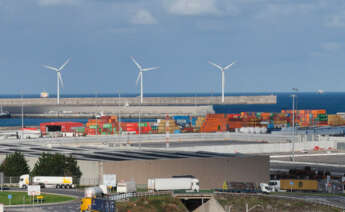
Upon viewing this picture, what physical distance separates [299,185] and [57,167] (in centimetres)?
2713

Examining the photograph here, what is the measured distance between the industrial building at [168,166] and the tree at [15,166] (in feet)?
8.50

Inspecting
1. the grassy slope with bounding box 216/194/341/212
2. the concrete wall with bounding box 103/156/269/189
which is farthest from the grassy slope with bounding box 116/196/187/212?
the concrete wall with bounding box 103/156/269/189

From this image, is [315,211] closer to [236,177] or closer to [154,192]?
[154,192]

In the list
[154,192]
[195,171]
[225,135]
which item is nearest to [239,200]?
[154,192]

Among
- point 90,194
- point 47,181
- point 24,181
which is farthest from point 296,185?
point 24,181

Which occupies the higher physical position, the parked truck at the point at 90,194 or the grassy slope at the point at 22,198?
the parked truck at the point at 90,194

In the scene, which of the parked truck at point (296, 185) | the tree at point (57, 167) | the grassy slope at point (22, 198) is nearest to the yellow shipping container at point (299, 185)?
the parked truck at point (296, 185)

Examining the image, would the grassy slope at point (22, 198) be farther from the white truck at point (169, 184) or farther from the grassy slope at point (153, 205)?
the white truck at point (169, 184)

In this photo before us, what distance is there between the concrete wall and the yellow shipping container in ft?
22.0

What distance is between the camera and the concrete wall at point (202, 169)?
79.2 metres

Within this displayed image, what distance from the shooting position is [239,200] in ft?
215

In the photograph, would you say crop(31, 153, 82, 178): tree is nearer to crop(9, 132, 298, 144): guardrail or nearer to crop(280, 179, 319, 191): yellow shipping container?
crop(280, 179, 319, 191): yellow shipping container

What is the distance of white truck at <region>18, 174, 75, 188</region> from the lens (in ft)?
247

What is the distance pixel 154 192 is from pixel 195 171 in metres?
17.0
